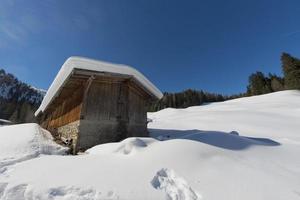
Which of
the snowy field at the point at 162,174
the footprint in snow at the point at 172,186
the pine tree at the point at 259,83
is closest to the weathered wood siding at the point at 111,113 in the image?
the snowy field at the point at 162,174

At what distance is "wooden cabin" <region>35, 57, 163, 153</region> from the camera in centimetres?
953

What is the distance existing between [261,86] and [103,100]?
5955 cm

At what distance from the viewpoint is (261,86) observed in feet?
190

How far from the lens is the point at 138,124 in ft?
37.3

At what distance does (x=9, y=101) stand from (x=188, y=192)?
8551 cm

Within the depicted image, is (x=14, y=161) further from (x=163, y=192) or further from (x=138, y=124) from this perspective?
(x=138, y=124)

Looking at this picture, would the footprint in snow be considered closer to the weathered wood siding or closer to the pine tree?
the weathered wood siding

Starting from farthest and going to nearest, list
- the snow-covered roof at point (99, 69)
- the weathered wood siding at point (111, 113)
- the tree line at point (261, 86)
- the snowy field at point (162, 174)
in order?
the tree line at point (261, 86) → the weathered wood siding at point (111, 113) → the snow-covered roof at point (99, 69) → the snowy field at point (162, 174)

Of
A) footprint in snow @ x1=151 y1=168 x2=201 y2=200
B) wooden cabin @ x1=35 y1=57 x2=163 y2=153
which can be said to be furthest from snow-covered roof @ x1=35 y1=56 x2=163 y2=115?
footprint in snow @ x1=151 y1=168 x2=201 y2=200

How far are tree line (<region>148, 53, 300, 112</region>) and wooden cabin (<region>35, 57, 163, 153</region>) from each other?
24.7 feet

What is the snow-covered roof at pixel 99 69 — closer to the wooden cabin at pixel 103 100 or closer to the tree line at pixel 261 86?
the wooden cabin at pixel 103 100

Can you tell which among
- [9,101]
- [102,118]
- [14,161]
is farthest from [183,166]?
[9,101]

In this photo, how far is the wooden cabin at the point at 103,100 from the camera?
9.53 m

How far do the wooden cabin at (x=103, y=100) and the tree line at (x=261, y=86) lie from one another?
24.7ft
